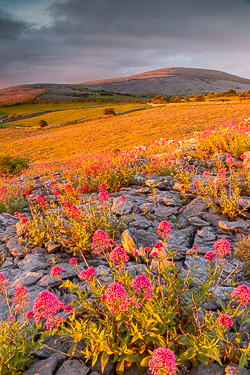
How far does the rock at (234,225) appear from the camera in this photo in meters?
4.80

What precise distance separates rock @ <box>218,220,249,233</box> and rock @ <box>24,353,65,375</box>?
12.2 feet

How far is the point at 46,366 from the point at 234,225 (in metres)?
4.07

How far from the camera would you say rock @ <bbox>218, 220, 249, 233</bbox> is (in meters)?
4.80

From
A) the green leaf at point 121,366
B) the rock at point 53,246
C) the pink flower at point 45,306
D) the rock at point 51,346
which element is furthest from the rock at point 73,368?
the rock at point 53,246

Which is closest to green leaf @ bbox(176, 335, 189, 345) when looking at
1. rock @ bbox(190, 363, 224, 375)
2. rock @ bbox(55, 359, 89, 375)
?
rock @ bbox(190, 363, 224, 375)

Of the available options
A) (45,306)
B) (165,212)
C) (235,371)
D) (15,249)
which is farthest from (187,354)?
(15,249)

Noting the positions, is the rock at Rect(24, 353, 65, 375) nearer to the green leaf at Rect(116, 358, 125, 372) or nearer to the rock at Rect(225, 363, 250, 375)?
the green leaf at Rect(116, 358, 125, 372)

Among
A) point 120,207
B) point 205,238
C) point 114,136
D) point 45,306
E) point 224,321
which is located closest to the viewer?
point 224,321

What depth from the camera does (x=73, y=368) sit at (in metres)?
2.62

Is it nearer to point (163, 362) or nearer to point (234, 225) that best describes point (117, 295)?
point (163, 362)

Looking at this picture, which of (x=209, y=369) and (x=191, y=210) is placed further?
(x=191, y=210)

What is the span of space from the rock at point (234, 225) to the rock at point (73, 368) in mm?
3579

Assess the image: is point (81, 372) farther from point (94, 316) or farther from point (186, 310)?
point (186, 310)

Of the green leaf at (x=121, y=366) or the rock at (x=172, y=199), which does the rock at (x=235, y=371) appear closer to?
the green leaf at (x=121, y=366)
